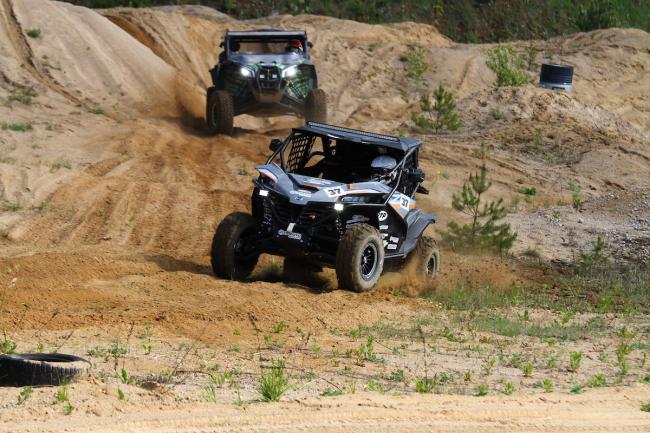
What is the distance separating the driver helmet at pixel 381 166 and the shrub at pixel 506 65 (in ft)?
52.6

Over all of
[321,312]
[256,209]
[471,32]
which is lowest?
[321,312]

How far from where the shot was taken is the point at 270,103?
22797 mm

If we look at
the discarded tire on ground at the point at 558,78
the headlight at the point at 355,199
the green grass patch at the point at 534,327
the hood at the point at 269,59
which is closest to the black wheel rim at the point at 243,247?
the headlight at the point at 355,199

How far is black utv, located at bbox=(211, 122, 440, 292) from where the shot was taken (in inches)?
474

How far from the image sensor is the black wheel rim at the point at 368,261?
39.9 feet

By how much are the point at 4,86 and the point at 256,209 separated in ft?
41.9

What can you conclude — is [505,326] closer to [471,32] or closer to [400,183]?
[400,183]

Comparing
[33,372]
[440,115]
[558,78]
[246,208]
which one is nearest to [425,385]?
[33,372]

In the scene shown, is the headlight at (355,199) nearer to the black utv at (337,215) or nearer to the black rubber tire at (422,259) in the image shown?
the black utv at (337,215)

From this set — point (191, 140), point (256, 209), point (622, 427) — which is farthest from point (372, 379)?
point (191, 140)

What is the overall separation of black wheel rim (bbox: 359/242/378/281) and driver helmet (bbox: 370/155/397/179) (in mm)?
970

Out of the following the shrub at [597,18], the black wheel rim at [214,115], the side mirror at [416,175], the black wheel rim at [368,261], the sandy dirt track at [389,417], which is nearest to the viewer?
the sandy dirt track at [389,417]

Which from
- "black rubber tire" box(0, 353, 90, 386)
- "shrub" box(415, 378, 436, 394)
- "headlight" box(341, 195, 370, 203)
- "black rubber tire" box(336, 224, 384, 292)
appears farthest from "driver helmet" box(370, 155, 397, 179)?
"black rubber tire" box(0, 353, 90, 386)

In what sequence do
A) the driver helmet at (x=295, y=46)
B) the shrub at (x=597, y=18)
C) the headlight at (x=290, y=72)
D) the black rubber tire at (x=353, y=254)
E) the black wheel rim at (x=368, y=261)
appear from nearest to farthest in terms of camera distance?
the black rubber tire at (x=353, y=254)
the black wheel rim at (x=368, y=261)
the headlight at (x=290, y=72)
the driver helmet at (x=295, y=46)
the shrub at (x=597, y=18)
